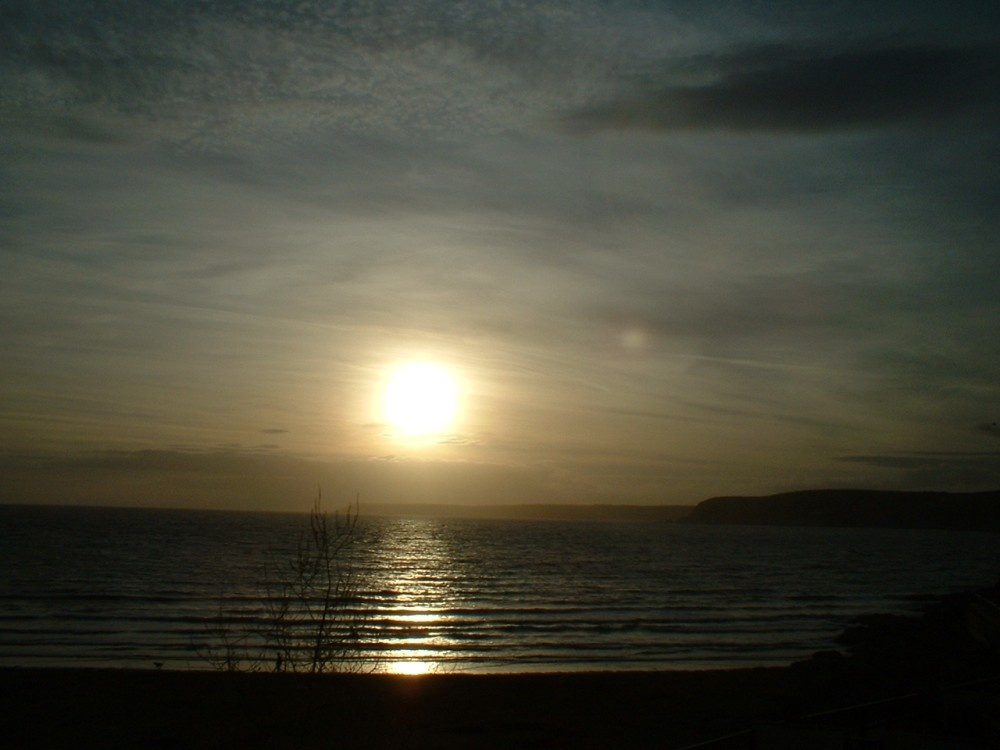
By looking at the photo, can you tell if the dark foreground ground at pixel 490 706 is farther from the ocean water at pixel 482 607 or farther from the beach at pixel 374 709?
the ocean water at pixel 482 607

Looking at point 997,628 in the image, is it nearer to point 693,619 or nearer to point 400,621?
point 693,619

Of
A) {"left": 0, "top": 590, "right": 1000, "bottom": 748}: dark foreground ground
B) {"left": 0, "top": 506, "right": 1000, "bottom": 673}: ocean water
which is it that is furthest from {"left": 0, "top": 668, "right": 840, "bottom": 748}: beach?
{"left": 0, "top": 506, "right": 1000, "bottom": 673}: ocean water

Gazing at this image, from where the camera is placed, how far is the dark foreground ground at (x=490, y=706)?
1434cm

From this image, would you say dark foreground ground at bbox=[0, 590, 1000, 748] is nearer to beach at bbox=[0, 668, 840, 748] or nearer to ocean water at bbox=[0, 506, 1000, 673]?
beach at bbox=[0, 668, 840, 748]

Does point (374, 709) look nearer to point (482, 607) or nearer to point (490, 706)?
point (490, 706)

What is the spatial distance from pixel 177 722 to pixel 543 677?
9400mm

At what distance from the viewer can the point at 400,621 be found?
3538 cm

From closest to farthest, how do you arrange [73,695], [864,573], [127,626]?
[73,695] < [127,626] < [864,573]

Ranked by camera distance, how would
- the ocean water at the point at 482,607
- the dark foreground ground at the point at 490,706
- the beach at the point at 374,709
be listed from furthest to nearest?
the ocean water at the point at 482,607 < the beach at the point at 374,709 < the dark foreground ground at the point at 490,706

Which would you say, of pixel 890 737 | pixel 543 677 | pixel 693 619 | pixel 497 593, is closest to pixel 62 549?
pixel 497 593

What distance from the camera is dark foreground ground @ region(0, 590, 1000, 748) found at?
14344 mm

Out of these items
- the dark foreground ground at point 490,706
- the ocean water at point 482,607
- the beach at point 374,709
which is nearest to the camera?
the dark foreground ground at point 490,706

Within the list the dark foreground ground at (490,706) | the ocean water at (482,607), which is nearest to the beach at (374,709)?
the dark foreground ground at (490,706)

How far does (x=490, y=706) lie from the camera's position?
59.4 ft
